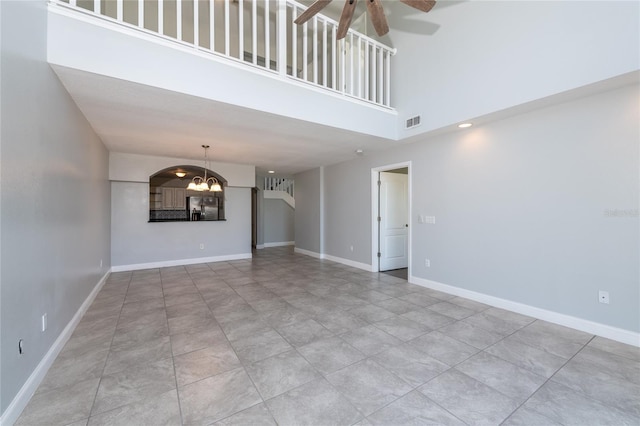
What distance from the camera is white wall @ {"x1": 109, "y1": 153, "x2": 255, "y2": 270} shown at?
18.4ft

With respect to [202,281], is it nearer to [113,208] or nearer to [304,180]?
[113,208]

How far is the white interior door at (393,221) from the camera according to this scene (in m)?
5.51

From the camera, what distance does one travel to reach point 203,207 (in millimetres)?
8188

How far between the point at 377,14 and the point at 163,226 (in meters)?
5.83

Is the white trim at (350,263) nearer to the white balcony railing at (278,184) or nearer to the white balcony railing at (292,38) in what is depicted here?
the white balcony railing at (292,38)

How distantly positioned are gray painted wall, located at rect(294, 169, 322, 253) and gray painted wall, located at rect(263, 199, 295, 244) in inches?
64.4

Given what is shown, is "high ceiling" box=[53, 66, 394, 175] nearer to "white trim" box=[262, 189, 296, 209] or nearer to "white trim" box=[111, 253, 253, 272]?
"white trim" box=[111, 253, 253, 272]

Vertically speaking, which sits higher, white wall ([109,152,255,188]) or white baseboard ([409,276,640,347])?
white wall ([109,152,255,188])

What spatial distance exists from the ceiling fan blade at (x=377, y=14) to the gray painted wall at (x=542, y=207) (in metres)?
1.88

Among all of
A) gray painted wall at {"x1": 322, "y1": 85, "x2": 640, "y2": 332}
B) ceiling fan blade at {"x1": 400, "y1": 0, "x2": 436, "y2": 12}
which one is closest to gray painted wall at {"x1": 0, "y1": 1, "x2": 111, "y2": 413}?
ceiling fan blade at {"x1": 400, "y1": 0, "x2": 436, "y2": 12}

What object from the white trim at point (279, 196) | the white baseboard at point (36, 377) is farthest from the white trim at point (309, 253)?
the white baseboard at point (36, 377)

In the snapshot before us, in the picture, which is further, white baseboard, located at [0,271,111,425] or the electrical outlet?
the electrical outlet

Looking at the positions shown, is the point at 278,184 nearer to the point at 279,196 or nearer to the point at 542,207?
the point at 279,196

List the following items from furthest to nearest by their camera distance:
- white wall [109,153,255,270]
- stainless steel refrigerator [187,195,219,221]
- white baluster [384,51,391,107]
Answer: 1. stainless steel refrigerator [187,195,219,221]
2. white wall [109,153,255,270]
3. white baluster [384,51,391,107]
